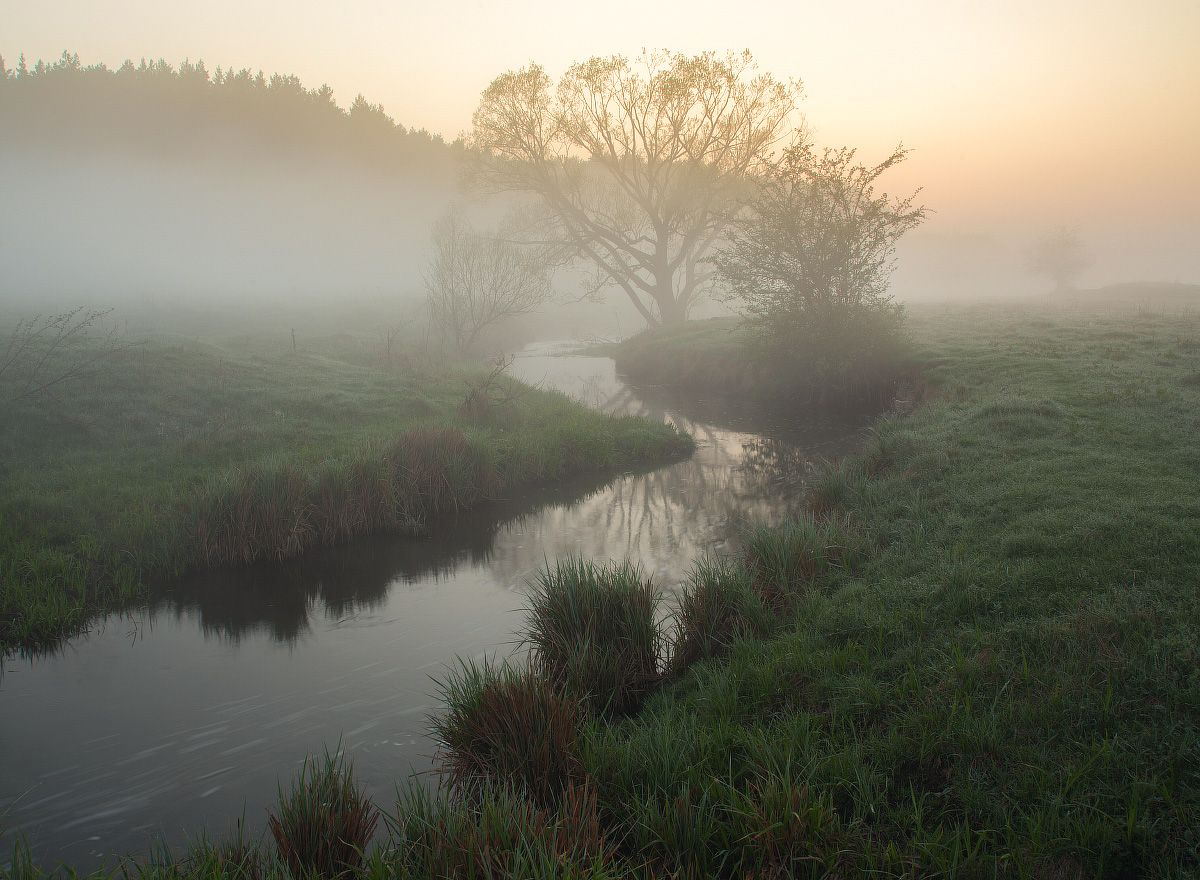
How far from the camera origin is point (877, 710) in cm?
453

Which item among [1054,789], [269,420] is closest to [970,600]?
[1054,789]

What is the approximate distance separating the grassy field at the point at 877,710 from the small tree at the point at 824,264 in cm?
1002

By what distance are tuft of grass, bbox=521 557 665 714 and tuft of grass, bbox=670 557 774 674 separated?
0.81 feet

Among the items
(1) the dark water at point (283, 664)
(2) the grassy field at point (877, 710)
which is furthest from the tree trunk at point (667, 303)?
(2) the grassy field at point (877, 710)

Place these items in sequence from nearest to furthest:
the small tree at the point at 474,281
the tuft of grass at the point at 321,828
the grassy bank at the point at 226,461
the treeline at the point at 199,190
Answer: the tuft of grass at the point at 321,828, the grassy bank at the point at 226,461, the small tree at the point at 474,281, the treeline at the point at 199,190

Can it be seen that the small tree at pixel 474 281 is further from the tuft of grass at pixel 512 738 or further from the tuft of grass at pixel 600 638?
the tuft of grass at pixel 512 738

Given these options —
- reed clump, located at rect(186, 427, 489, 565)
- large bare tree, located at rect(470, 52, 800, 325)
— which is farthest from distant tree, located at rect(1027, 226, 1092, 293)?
reed clump, located at rect(186, 427, 489, 565)

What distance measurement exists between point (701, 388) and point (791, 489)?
12.1 meters

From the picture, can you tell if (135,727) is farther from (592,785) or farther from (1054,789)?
(1054,789)

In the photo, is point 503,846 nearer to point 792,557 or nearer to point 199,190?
point 792,557

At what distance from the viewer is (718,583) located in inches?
267

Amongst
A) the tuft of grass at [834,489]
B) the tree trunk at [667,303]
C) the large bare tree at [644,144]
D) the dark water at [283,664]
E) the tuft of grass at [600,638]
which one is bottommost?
the dark water at [283,664]

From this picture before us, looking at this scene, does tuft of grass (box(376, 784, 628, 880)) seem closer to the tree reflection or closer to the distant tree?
the tree reflection

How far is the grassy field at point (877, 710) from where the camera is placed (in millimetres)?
3305
